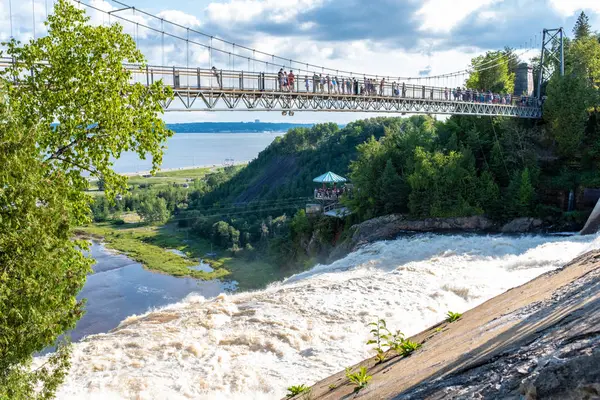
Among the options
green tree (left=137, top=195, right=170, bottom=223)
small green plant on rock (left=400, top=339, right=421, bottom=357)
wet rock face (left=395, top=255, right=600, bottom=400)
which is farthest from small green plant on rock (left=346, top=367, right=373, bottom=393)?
green tree (left=137, top=195, right=170, bottom=223)

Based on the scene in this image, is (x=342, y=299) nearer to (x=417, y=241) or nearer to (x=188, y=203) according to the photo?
(x=417, y=241)

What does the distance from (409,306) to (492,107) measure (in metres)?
25.6

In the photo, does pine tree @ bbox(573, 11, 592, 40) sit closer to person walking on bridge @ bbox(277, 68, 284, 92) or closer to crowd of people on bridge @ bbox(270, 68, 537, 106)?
crowd of people on bridge @ bbox(270, 68, 537, 106)

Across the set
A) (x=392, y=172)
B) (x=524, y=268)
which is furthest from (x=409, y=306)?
(x=392, y=172)

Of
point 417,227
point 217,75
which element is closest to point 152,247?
point 417,227

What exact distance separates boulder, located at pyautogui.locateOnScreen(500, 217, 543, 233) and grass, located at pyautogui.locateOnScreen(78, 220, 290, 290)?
18.9 metres

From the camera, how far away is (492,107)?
38562 millimetres

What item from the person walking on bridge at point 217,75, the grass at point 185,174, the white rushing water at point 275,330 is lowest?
the grass at point 185,174

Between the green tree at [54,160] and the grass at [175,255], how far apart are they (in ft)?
116

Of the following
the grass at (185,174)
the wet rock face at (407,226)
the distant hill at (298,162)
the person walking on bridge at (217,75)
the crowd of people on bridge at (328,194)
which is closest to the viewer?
the person walking on bridge at (217,75)

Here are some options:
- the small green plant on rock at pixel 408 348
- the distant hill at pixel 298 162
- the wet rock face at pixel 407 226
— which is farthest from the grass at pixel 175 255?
the small green plant on rock at pixel 408 348

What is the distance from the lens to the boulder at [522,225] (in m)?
31.3

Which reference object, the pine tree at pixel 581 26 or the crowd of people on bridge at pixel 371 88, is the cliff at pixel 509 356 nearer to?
the crowd of people on bridge at pixel 371 88

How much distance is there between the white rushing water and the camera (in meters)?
→ 12.5
